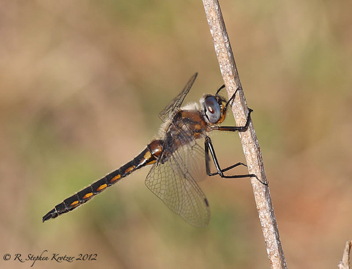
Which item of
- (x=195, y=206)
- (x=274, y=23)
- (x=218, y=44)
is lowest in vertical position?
(x=195, y=206)

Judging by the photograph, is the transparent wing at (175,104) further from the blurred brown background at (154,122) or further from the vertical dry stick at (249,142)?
the vertical dry stick at (249,142)

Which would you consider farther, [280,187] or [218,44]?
[280,187]

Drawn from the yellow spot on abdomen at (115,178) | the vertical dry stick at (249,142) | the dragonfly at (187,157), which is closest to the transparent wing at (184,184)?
the dragonfly at (187,157)

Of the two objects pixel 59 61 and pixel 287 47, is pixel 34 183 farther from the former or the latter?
pixel 287 47

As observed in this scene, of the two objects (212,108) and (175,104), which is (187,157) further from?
(175,104)

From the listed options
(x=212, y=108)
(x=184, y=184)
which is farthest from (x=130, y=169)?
(x=212, y=108)

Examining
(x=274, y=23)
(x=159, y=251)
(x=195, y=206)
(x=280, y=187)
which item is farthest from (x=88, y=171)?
(x=274, y=23)
